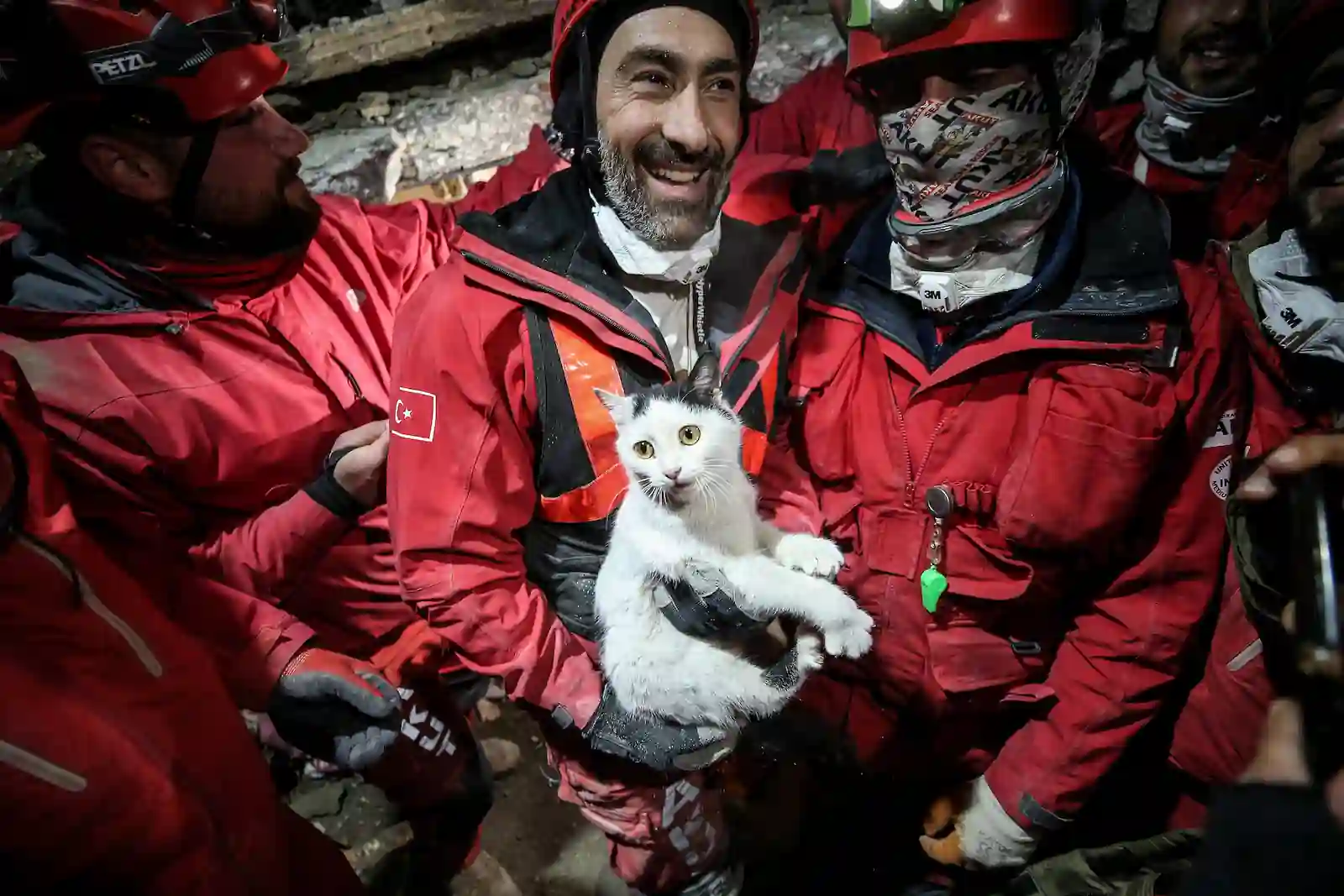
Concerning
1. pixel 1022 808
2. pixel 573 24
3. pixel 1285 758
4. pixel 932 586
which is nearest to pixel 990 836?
pixel 1022 808

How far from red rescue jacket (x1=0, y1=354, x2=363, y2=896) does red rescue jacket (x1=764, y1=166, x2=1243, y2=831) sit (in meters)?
1.36

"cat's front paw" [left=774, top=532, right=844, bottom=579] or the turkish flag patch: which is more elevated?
the turkish flag patch

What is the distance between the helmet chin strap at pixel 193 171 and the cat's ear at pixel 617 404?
4.18 feet

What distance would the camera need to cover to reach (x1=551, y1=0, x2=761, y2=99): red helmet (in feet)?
4.85

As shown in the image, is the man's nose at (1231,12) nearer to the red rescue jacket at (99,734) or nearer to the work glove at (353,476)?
the work glove at (353,476)

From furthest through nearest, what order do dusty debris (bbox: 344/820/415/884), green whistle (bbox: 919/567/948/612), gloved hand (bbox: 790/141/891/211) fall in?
dusty debris (bbox: 344/820/415/884) → gloved hand (bbox: 790/141/891/211) → green whistle (bbox: 919/567/948/612)

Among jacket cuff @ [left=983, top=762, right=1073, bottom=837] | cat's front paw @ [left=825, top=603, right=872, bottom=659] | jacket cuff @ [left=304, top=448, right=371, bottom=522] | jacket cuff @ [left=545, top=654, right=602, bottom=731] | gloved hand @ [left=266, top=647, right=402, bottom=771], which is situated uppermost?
jacket cuff @ [left=304, top=448, right=371, bottom=522]

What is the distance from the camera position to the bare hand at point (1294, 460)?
104 centimetres

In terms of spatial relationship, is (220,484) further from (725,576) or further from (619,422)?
(725,576)

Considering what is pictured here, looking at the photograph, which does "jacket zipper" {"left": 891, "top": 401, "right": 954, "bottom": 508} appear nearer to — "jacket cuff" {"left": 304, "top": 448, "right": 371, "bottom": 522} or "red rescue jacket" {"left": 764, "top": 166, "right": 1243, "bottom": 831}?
"red rescue jacket" {"left": 764, "top": 166, "right": 1243, "bottom": 831}

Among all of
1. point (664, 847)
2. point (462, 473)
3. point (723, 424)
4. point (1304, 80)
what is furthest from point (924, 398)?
point (664, 847)

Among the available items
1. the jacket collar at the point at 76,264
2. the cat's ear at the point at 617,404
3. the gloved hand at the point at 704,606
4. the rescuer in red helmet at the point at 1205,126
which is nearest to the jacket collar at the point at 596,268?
the cat's ear at the point at 617,404

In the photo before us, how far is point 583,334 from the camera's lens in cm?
154

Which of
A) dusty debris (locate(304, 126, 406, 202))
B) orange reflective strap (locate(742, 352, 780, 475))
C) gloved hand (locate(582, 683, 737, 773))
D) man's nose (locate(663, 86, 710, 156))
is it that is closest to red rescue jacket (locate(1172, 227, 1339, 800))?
orange reflective strap (locate(742, 352, 780, 475))
